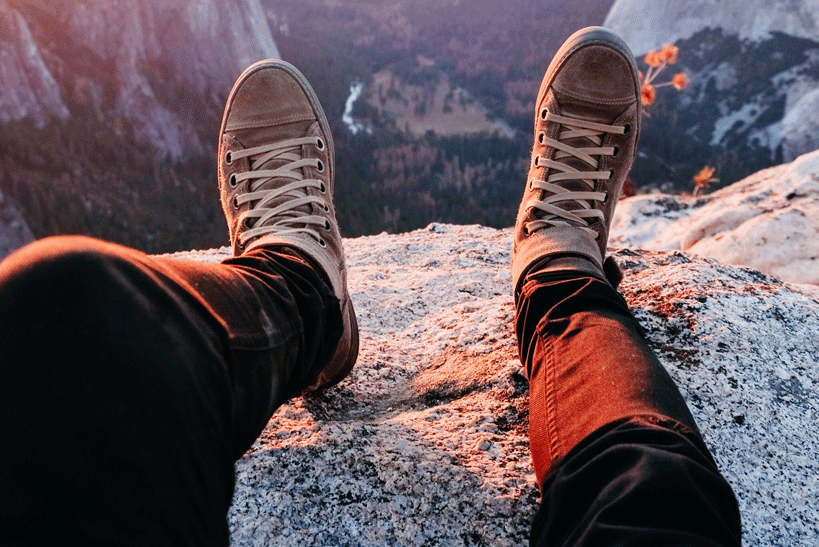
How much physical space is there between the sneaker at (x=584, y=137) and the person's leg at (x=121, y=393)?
2.74ft

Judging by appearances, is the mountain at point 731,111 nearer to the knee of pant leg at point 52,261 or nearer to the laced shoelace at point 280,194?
the laced shoelace at point 280,194

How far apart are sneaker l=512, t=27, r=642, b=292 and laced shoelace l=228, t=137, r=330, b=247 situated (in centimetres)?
56

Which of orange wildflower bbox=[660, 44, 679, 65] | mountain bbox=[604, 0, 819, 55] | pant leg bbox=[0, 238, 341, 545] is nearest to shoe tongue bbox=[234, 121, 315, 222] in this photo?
pant leg bbox=[0, 238, 341, 545]

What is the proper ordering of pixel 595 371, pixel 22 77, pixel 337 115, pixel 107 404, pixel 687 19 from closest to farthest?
pixel 107 404 → pixel 595 371 → pixel 22 77 → pixel 337 115 → pixel 687 19

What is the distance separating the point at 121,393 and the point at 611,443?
23.0 inches

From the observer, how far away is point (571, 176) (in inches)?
53.8

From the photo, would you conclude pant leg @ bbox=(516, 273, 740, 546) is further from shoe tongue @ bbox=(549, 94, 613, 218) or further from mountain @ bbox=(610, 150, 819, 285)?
mountain @ bbox=(610, 150, 819, 285)

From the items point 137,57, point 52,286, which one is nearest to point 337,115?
point 137,57

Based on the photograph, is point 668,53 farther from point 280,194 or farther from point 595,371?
point 595,371

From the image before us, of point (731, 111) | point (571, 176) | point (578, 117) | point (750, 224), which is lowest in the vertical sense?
point (731, 111)

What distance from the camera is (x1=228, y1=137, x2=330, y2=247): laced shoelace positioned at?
1227mm

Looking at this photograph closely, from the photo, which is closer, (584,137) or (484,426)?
(484,426)

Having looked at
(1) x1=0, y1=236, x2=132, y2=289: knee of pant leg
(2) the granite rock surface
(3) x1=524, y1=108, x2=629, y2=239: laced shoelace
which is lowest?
(2) the granite rock surface

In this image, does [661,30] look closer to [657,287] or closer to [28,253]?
[657,287]
